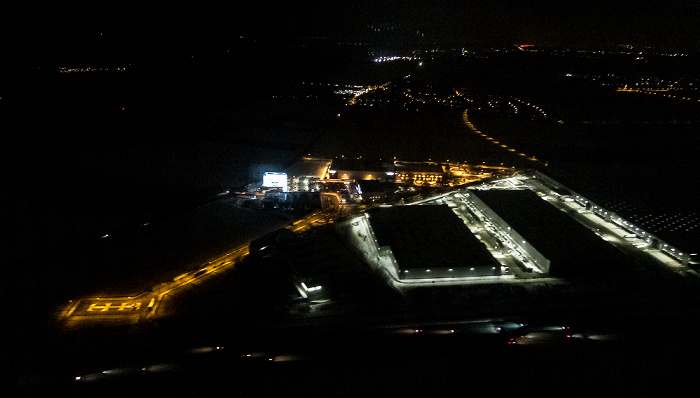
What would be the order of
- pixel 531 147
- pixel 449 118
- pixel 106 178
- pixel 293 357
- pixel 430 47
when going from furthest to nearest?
pixel 430 47, pixel 449 118, pixel 531 147, pixel 106 178, pixel 293 357

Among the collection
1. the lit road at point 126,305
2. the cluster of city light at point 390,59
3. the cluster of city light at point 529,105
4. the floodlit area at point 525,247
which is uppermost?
the cluster of city light at point 390,59

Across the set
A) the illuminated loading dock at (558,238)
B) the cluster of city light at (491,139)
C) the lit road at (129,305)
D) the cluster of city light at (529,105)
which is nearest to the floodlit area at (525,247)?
the illuminated loading dock at (558,238)

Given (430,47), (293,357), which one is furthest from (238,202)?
(430,47)

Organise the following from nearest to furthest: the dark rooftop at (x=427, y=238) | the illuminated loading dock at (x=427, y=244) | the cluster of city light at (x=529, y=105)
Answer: the illuminated loading dock at (x=427, y=244) < the dark rooftop at (x=427, y=238) < the cluster of city light at (x=529, y=105)

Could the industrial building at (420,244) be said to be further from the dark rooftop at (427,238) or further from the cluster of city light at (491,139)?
the cluster of city light at (491,139)

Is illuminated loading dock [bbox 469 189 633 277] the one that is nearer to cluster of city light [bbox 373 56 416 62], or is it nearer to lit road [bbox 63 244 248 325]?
lit road [bbox 63 244 248 325]

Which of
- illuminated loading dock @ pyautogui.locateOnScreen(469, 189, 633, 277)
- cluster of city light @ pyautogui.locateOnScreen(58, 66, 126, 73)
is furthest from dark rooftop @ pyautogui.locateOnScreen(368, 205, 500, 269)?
cluster of city light @ pyautogui.locateOnScreen(58, 66, 126, 73)

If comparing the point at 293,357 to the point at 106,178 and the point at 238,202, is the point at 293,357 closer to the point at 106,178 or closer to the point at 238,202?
the point at 238,202
